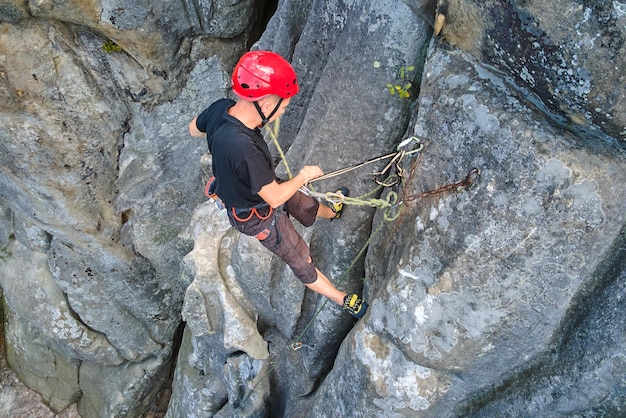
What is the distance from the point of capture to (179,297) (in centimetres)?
795

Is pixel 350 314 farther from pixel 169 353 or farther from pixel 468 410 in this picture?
pixel 169 353

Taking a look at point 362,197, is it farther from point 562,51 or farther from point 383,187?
point 562,51

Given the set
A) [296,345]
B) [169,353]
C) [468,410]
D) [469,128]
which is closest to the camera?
[469,128]

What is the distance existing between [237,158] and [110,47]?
2941 millimetres

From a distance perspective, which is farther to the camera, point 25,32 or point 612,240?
point 25,32

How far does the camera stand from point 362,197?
13.9 ft

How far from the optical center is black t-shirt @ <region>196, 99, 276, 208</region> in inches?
128

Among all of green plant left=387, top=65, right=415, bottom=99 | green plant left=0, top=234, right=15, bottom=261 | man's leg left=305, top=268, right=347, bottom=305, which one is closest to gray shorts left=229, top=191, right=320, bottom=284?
man's leg left=305, top=268, right=347, bottom=305

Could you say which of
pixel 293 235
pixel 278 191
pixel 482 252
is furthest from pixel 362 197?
pixel 482 252

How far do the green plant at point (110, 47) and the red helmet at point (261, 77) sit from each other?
2.66 meters

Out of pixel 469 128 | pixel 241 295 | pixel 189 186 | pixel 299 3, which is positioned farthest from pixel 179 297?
pixel 469 128

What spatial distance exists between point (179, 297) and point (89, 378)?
234 centimetres

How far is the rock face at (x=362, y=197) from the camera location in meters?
3.04

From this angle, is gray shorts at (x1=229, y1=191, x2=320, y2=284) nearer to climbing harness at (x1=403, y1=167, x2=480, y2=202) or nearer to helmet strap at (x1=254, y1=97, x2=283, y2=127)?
helmet strap at (x1=254, y1=97, x2=283, y2=127)
